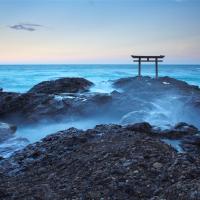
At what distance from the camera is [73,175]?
25.7ft

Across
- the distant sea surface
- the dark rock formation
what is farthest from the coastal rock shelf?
the distant sea surface

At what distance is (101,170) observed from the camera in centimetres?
771

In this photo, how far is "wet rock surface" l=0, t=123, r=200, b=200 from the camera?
22.0ft

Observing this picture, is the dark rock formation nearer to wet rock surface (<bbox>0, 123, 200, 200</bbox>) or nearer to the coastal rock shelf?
the coastal rock shelf

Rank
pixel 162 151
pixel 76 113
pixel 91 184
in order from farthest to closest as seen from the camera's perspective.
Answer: pixel 76 113
pixel 162 151
pixel 91 184

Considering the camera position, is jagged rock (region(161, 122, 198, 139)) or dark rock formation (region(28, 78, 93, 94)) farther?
dark rock formation (region(28, 78, 93, 94))

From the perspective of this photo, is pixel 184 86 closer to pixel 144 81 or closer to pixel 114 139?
pixel 144 81

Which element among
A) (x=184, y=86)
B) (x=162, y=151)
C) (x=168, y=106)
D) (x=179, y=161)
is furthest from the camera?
(x=184, y=86)

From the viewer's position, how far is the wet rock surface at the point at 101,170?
6.71 meters

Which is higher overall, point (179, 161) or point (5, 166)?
point (179, 161)

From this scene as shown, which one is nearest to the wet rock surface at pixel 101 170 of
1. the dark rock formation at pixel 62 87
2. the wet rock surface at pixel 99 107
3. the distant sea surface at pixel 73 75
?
the wet rock surface at pixel 99 107

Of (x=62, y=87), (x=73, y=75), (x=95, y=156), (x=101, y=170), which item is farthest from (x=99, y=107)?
(x=73, y=75)

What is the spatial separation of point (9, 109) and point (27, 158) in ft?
25.4

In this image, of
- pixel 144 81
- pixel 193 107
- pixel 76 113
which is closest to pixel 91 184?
pixel 76 113
